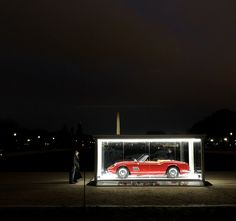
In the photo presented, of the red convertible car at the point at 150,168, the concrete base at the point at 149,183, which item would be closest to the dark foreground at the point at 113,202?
the concrete base at the point at 149,183

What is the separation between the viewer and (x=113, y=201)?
Answer: 15523 millimetres

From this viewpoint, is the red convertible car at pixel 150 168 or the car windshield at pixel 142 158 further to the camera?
the car windshield at pixel 142 158

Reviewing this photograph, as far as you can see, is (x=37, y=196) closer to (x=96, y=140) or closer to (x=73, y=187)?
(x=73, y=187)

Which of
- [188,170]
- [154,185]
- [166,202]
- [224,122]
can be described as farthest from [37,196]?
[224,122]

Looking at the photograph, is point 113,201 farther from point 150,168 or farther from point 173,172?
point 173,172

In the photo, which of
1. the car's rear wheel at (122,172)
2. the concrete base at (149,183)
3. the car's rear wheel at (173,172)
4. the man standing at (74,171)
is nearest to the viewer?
the concrete base at (149,183)

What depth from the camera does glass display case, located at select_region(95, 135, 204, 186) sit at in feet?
71.3

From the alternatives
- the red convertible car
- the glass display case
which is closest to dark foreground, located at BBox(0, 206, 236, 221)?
the glass display case

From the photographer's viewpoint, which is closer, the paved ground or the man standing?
the paved ground

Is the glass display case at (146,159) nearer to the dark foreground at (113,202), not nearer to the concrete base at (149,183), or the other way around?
the concrete base at (149,183)

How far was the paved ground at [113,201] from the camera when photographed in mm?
12453

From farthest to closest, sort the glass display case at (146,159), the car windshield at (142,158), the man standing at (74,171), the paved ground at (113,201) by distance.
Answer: the car windshield at (142,158), the man standing at (74,171), the glass display case at (146,159), the paved ground at (113,201)

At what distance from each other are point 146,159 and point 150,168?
513 mm

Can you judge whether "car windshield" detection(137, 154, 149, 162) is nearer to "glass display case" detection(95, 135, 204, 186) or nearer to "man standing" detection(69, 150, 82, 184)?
"glass display case" detection(95, 135, 204, 186)
